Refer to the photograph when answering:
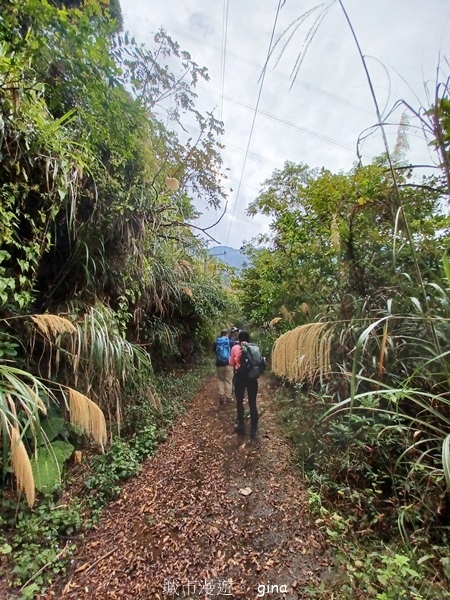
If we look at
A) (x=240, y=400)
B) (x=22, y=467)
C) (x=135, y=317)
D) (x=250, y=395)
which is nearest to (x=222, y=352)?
(x=240, y=400)

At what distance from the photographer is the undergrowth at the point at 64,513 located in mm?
1668

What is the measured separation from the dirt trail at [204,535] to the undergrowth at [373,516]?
0.17 m

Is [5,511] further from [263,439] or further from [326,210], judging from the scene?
[326,210]

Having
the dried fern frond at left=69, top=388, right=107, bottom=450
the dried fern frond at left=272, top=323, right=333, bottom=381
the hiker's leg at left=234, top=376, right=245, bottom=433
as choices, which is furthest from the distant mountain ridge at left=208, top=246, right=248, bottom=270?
the dried fern frond at left=69, top=388, right=107, bottom=450

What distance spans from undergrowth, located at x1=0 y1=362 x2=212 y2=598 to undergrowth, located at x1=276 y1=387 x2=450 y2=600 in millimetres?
1761

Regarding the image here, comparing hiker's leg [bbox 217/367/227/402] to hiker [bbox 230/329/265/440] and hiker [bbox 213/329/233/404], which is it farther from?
hiker [bbox 230/329/265/440]

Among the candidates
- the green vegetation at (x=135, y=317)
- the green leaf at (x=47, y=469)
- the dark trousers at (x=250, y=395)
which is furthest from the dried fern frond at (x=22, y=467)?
the dark trousers at (x=250, y=395)

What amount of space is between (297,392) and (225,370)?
151 cm

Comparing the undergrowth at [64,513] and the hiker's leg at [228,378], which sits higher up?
the hiker's leg at [228,378]

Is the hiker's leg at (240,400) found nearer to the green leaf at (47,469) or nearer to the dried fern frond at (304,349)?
the dried fern frond at (304,349)

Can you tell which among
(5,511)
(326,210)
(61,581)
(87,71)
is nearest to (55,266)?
(87,71)

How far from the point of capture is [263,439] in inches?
137

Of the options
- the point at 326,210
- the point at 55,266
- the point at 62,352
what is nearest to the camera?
the point at 62,352

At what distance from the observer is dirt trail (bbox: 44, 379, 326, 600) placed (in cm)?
165
